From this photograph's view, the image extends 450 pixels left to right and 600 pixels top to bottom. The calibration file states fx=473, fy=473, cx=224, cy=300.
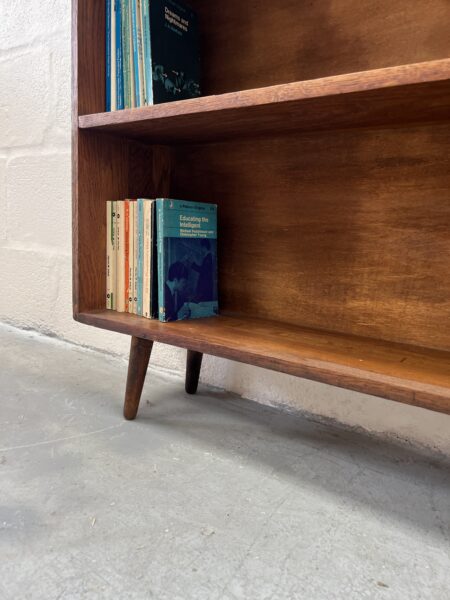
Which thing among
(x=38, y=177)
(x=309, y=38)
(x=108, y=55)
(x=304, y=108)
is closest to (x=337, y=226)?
(x=304, y=108)

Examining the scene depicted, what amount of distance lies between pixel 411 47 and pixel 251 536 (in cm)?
83

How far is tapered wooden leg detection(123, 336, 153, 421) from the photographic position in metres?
1.00

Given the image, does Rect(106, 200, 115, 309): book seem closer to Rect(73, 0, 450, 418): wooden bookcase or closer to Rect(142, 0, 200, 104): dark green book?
Rect(73, 0, 450, 418): wooden bookcase

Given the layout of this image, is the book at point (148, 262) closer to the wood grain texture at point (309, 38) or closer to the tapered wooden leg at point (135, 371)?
the tapered wooden leg at point (135, 371)

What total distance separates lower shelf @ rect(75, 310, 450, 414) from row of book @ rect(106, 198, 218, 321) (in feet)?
0.13

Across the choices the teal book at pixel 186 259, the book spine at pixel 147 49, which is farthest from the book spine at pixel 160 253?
the book spine at pixel 147 49

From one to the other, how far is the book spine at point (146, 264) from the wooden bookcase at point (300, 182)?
4cm

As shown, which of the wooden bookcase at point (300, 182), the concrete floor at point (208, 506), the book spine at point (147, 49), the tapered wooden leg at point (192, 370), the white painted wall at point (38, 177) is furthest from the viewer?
the white painted wall at point (38, 177)

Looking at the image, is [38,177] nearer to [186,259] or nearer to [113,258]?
[113,258]

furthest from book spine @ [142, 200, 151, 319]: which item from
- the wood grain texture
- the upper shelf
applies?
the wood grain texture

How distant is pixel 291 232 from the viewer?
99cm

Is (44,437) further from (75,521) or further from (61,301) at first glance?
(61,301)

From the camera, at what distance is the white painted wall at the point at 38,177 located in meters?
1.50

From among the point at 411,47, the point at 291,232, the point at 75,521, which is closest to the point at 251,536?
the point at 75,521
